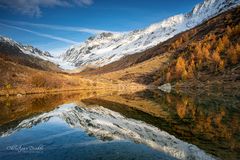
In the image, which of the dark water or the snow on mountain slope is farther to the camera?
the snow on mountain slope

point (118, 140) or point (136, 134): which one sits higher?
point (136, 134)

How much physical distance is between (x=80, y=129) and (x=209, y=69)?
165516 mm

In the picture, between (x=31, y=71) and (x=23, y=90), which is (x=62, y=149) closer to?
(x=23, y=90)

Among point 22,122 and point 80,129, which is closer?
point 80,129

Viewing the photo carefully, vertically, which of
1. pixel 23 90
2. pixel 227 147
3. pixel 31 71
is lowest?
pixel 227 147

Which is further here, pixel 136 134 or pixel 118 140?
pixel 136 134

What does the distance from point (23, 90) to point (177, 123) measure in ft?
351

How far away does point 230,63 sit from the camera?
183m

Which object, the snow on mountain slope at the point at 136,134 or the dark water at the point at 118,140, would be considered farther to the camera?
the snow on mountain slope at the point at 136,134

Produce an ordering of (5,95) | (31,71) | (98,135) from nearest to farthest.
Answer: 1. (98,135)
2. (5,95)
3. (31,71)

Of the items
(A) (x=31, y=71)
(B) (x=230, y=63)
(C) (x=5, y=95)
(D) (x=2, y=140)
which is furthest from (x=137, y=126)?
(B) (x=230, y=63)

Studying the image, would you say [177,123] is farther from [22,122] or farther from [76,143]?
[22,122]

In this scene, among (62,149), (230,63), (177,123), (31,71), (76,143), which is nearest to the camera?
(62,149)

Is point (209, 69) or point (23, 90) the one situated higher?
point (209, 69)
